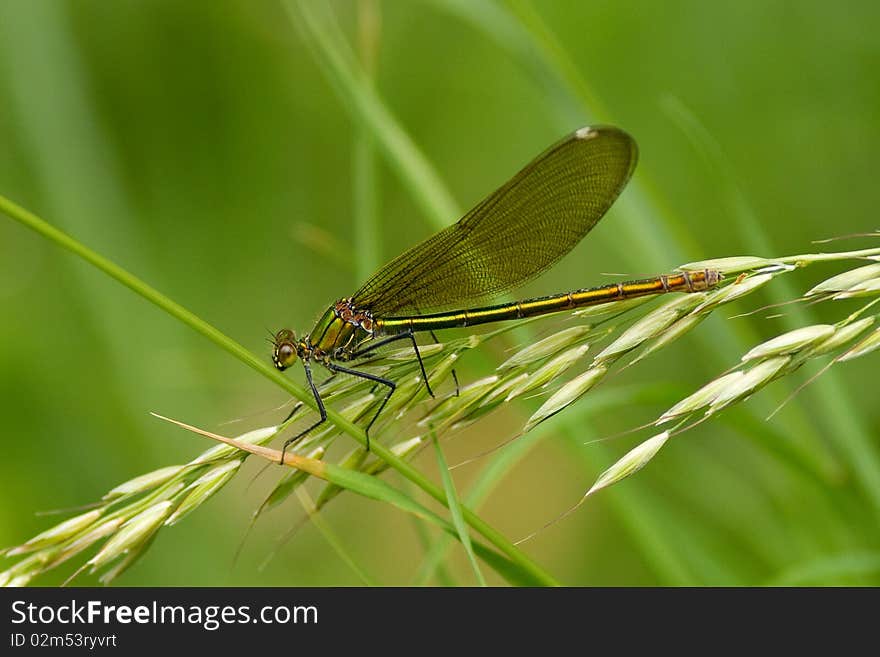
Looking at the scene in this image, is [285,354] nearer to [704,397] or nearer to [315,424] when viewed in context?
[315,424]

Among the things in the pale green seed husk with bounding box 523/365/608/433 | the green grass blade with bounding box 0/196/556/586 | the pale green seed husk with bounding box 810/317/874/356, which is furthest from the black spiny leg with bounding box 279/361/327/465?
the pale green seed husk with bounding box 810/317/874/356

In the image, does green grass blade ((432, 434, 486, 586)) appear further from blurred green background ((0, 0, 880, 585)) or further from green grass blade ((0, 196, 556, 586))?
blurred green background ((0, 0, 880, 585))

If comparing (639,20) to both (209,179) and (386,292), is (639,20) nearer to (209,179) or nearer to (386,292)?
(209,179)

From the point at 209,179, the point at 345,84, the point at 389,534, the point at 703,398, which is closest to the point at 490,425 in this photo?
the point at 389,534

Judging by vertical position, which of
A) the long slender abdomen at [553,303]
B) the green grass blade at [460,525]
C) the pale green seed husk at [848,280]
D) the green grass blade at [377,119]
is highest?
the green grass blade at [377,119]

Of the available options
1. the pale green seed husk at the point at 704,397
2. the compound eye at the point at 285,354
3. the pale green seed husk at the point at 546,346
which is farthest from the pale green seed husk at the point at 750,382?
the compound eye at the point at 285,354

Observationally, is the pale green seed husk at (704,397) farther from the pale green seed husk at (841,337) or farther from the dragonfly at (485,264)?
the dragonfly at (485,264)
